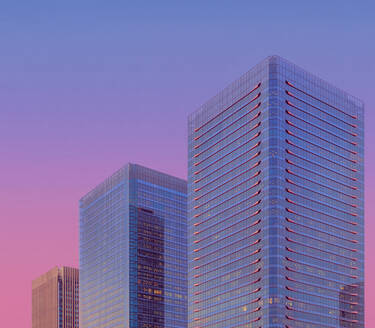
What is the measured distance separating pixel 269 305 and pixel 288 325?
25.6 ft

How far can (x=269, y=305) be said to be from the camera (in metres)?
199

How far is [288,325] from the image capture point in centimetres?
19912
